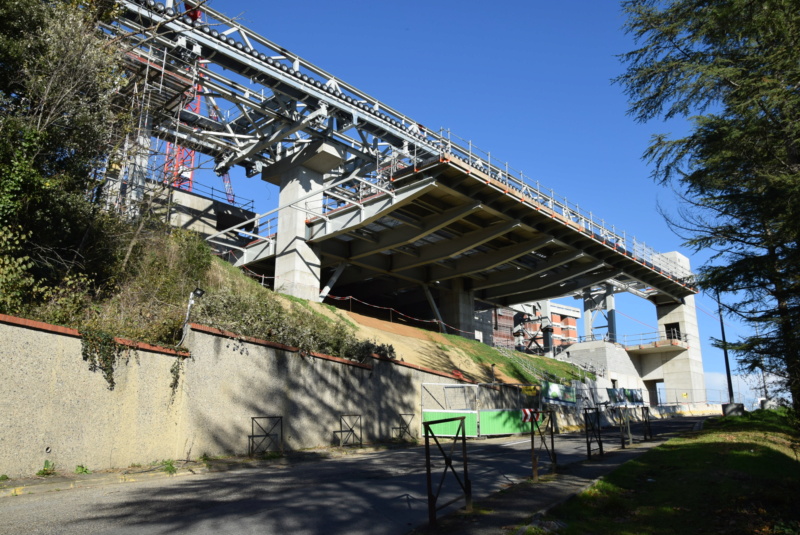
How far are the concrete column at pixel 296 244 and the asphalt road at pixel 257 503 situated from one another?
63.1ft

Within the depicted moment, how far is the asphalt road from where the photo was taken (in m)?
6.85

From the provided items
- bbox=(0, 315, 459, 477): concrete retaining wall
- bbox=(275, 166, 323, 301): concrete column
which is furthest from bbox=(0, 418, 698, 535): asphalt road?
bbox=(275, 166, 323, 301): concrete column

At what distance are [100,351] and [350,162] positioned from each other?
81.5 ft

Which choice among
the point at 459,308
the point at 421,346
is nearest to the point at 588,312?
the point at 459,308

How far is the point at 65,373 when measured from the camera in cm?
1073

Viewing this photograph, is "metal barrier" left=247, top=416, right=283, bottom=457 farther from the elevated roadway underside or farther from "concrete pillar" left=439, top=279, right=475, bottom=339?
"concrete pillar" left=439, top=279, right=475, bottom=339

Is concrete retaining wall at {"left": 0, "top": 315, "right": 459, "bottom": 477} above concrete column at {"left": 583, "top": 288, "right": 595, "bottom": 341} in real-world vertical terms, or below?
below

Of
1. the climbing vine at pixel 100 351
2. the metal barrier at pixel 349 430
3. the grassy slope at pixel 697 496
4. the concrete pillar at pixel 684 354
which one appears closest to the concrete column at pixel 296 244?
the metal barrier at pixel 349 430

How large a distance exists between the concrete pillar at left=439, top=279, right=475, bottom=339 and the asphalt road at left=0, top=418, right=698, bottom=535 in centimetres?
2946

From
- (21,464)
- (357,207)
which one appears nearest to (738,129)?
(21,464)

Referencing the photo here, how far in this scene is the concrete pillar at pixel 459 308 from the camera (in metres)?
41.6

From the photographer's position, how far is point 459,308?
138 ft

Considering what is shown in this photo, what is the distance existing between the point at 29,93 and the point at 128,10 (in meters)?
11.2

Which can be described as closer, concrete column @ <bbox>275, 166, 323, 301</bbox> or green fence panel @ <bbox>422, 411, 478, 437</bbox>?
green fence panel @ <bbox>422, 411, 478, 437</bbox>
